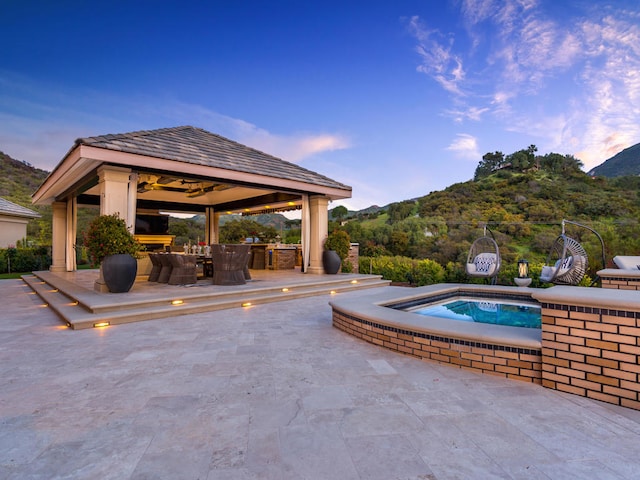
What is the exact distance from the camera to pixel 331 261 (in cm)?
945

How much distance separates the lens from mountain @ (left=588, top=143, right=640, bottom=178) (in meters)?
25.8

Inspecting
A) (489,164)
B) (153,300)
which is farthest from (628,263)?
(489,164)

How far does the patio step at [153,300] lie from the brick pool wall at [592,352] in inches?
189

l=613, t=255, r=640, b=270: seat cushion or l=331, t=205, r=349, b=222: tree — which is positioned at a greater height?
l=331, t=205, r=349, b=222: tree

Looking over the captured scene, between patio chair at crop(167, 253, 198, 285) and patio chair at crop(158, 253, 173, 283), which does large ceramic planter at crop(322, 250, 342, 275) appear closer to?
patio chair at crop(167, 253, 198, 285)

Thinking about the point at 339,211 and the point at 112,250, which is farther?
the point at 339,211

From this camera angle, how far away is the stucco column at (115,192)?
6.08 metres

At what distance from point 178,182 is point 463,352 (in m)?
9.15

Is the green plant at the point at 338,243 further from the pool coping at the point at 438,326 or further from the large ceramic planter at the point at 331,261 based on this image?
the pool coping at the point at 438,326

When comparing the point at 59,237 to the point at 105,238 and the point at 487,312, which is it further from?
the point at 487,312

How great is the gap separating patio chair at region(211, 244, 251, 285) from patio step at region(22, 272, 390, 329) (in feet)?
1.25

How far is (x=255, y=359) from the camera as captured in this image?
9.95 ft

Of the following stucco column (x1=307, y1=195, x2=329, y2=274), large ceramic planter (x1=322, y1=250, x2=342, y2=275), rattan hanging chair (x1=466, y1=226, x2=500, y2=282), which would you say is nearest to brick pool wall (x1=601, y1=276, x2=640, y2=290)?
rattan hanging chair (x1=466, y1=226, x2=500, y2=282)

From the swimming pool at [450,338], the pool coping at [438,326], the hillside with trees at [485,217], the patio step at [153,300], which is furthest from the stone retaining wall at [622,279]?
the patio step at [153,300]
